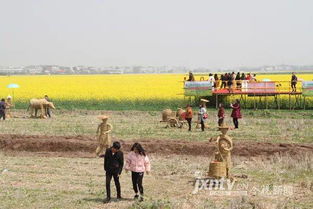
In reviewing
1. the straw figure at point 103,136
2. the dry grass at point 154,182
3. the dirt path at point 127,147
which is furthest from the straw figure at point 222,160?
the dirt path at point 127,147

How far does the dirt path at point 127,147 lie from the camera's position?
18.9 metres

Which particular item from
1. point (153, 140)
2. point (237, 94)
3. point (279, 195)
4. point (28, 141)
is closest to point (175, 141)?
point (153, 140)

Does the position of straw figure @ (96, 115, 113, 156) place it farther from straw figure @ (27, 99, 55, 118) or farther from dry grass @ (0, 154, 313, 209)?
straw figure @ (27, 99, 55, 118)

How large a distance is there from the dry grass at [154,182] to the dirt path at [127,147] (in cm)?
84

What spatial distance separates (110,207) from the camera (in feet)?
38.8

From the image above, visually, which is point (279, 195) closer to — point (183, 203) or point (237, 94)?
point (183, 203)

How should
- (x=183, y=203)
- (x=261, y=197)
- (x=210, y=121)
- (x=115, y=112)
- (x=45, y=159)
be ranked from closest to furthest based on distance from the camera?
(x=183, y=203) → (x=261, y=197) → (x=45, y=159) → (x=210, y=121) → (x=115, y=112)

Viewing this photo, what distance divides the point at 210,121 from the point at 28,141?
1048 cm

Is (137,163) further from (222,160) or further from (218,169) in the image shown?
(222,160)

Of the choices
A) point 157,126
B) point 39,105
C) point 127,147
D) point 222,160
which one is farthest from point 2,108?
point 222,160

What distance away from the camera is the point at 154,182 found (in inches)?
568

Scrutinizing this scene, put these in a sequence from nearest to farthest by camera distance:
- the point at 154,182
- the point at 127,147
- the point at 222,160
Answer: the point at 222,160 < the point at 154,182 < the point at 127,147

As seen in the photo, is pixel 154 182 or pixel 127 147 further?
pixel 127 147

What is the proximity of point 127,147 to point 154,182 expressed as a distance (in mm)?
5613
